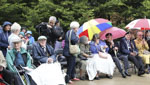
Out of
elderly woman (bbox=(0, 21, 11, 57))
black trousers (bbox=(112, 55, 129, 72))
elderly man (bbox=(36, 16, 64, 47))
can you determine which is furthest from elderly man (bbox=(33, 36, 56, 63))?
black trousers (bbox=(112, 55, 129, 72))

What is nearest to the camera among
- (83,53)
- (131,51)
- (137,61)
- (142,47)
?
(83,53)

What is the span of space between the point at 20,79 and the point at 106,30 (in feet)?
15.4

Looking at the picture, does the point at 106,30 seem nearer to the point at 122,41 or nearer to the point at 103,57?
the point at 122,41

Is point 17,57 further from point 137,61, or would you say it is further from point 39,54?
point 137,61

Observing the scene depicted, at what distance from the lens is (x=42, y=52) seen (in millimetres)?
6297

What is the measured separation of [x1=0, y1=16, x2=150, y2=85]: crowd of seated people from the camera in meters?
5.62

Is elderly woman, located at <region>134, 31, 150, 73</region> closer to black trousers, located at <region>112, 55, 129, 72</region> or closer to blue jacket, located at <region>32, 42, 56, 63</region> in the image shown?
black trousers, located at <region>112, 55, 129, 72</region>

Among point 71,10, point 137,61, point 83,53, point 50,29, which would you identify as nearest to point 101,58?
point 83,53

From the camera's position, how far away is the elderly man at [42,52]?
6162 millimetres

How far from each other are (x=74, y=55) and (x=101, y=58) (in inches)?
43.4

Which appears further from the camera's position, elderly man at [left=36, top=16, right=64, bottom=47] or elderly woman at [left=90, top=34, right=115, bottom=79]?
elderly woman at [left=90, top=34, right=115, bottom=79]

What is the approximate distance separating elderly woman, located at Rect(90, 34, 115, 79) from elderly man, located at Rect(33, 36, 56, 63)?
2010mm

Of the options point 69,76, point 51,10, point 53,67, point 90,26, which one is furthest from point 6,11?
point 53,67

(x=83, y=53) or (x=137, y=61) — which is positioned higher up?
(x=83, y=53)
